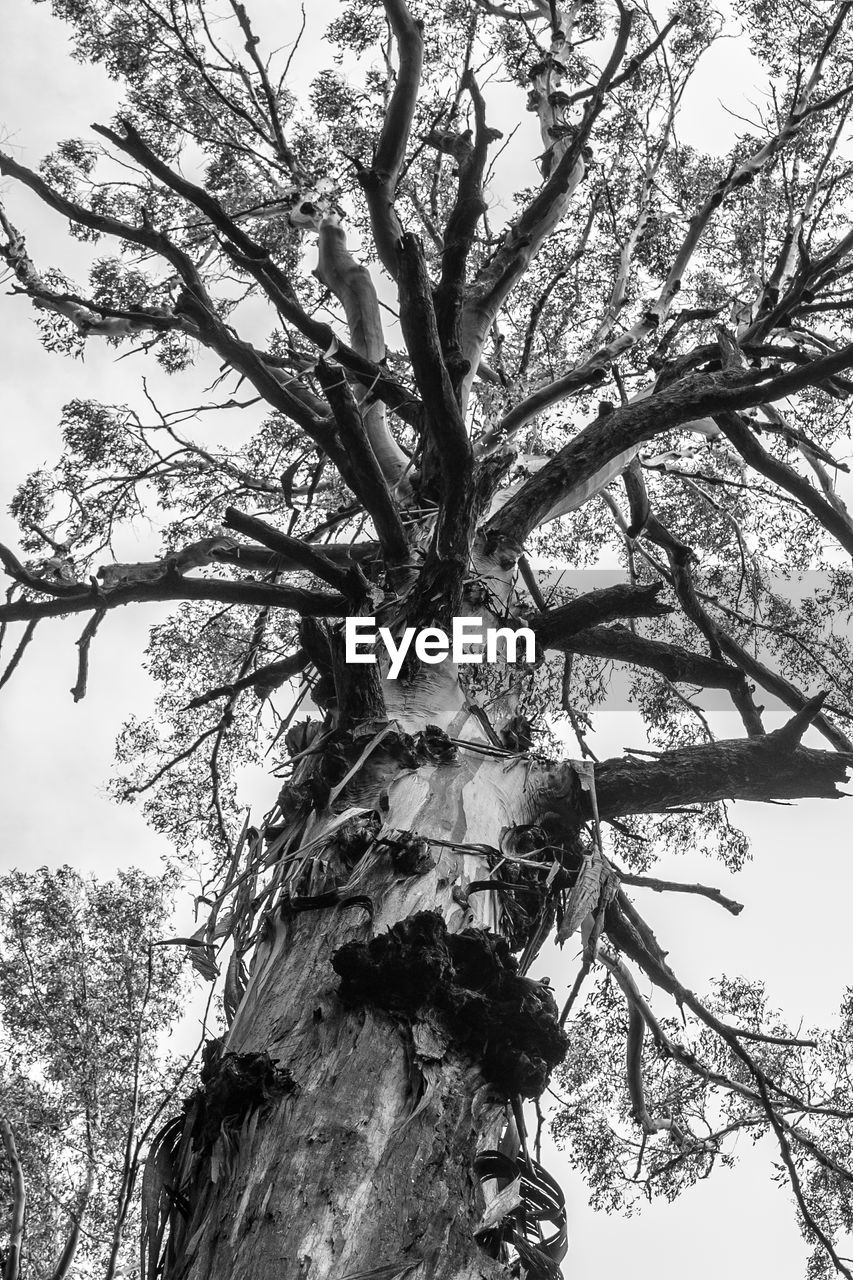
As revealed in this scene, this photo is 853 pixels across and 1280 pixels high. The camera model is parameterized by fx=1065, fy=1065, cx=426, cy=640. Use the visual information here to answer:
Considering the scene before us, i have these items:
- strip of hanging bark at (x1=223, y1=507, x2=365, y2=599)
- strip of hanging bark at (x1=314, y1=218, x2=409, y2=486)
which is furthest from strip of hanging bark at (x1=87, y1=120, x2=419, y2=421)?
strip of hanging bark at (x1=223, y1=507, x2=365, y2=599)

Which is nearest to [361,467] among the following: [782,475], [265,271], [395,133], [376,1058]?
[265,271]

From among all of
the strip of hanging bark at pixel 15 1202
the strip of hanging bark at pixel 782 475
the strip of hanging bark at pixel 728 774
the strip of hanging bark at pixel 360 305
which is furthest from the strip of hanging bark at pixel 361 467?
the strip of hanging bark at pixel 15 1202

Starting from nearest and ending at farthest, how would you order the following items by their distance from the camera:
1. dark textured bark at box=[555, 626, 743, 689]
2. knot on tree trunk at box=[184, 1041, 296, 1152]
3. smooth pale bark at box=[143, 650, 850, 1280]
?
smooth pale bark at box=[143, 650, 850, 1280], knot on tree trunk at box=[184, 1041, 296, 1152], dark textured bark at box=[555, 626, 743, 689]

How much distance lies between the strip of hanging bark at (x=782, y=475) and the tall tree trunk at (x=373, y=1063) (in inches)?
110

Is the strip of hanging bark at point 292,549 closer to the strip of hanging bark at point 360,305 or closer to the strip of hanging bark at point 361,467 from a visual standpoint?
the strip of hanging bark at point 361,467

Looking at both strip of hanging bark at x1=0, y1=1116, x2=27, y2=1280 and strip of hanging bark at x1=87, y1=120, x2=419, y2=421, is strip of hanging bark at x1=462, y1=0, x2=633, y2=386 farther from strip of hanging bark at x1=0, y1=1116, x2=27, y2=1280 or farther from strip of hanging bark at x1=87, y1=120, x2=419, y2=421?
strip of hanging bark at x1=0, y1=1116, x2=27, y2=1280

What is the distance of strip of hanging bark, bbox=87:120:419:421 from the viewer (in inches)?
156

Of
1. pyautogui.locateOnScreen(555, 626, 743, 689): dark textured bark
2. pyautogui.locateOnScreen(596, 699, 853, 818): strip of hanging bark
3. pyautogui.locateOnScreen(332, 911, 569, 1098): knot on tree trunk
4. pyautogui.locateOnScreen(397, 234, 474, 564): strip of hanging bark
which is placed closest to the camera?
pyautogui.locateOnScreen(332, 911, 569, 1098): knot on tree trunk

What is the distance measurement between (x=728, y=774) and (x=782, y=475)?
234 cm

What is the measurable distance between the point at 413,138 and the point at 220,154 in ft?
5.57

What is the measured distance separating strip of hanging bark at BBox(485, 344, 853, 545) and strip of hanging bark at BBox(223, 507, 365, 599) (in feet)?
3.07

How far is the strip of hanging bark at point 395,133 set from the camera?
6.61m

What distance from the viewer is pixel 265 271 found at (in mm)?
4594

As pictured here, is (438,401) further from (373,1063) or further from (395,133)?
(395,133)
